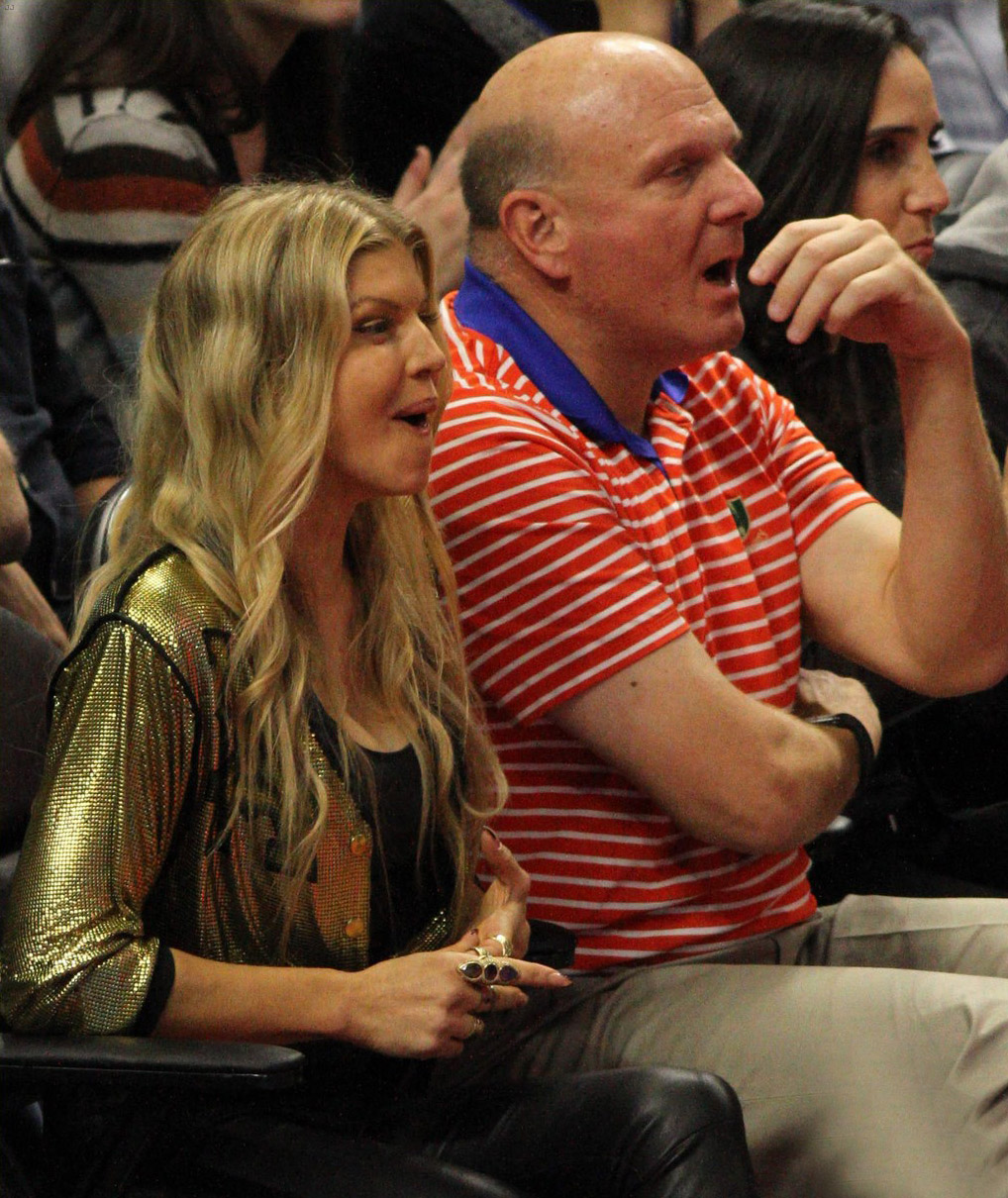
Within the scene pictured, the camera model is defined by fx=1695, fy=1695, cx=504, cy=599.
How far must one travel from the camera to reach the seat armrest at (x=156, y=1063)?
945 millimetres

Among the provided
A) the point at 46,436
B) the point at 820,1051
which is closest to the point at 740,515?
the point at 820,1051

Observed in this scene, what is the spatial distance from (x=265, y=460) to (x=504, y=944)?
373mm

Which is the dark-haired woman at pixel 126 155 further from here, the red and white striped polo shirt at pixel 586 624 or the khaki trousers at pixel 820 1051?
the khaki trousers at pixel 820 1051

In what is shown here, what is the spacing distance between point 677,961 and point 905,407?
526 mm

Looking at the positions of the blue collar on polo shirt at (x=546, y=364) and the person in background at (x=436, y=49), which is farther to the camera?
the person in background at (x=436, y=49)

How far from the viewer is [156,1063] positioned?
3.13 ft

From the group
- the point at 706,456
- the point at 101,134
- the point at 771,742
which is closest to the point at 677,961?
the point at 771,742

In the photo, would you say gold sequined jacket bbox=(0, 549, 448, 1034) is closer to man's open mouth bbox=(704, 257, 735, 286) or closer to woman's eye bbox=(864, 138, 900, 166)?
man's open mouth bbox=(704, 257, 735, 286)

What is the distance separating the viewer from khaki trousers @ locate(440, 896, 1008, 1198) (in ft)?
4.04

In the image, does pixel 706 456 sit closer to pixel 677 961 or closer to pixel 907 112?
pixel 677 961

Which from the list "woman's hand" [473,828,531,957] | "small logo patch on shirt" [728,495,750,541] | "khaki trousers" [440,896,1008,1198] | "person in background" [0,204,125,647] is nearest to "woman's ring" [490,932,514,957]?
"woman's hand" [473,828,531,957]

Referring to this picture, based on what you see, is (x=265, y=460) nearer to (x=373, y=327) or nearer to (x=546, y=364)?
(x=373, y=327)

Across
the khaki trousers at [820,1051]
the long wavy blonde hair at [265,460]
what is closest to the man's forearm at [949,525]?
the khaki trousers at [820,1051]

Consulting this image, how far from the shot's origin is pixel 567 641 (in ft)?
4.39
